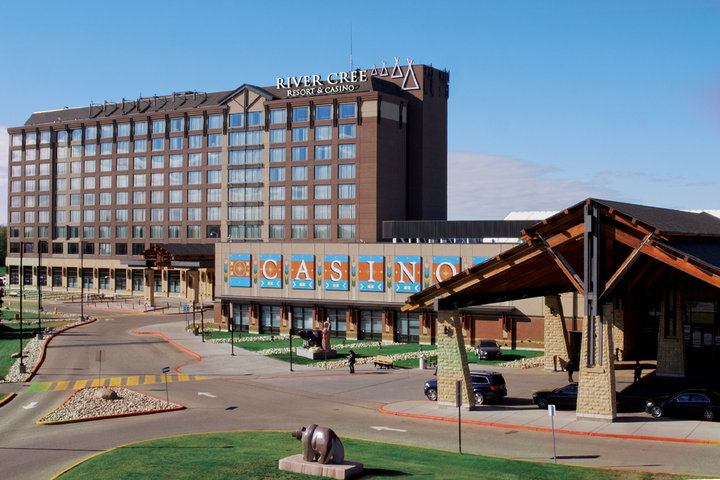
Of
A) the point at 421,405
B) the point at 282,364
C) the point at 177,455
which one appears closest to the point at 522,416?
the point at 421,405

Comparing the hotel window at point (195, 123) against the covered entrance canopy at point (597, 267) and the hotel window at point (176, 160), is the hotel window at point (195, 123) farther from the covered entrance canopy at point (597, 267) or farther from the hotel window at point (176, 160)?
the covered entrance canopy at point (597, 267)

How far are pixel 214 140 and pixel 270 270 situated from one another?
5058 cm

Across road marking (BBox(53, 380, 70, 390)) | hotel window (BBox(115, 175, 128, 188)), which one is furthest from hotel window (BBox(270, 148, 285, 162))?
road marking (BBox(53, 380, 70, 390))

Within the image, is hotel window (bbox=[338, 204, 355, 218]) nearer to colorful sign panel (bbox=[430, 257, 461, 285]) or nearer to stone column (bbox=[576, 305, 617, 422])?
colorful sign panel (bbox=[430, 257, 461, 285])

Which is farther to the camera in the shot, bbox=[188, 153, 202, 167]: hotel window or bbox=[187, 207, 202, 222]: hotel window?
bbox=[187, 207, 202, 222]: hotel window

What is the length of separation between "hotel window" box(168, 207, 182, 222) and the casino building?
251mm

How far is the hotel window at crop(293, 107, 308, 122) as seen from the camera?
10719cm

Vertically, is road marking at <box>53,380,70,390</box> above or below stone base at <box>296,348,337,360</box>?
below

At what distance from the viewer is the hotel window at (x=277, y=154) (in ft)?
360

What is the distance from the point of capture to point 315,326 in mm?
74125

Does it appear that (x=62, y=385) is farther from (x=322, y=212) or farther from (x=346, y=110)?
(x=346, y=110)

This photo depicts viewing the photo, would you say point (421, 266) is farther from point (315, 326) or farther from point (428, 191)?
point (428, 191)

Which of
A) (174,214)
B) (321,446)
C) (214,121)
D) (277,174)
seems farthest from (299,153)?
(321,446)

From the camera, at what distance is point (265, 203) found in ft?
369
